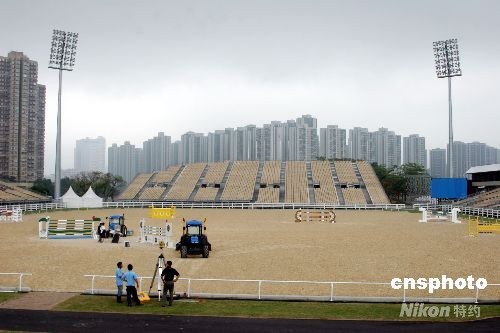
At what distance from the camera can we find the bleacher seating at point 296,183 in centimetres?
8325

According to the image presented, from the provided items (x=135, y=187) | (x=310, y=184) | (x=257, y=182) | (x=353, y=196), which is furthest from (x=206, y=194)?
(x=353, y=196)

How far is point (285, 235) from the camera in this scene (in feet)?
117

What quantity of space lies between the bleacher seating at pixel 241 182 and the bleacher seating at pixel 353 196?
1640 centimetres

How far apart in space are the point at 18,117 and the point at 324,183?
348 feet

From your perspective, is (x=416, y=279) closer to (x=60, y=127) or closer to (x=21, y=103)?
(x=60, y=127)

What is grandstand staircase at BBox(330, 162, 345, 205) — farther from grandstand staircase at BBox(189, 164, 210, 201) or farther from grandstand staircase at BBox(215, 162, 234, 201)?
grandstand staircase at BBox(189, 164, 210, 201)

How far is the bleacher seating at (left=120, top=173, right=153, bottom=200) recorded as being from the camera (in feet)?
294

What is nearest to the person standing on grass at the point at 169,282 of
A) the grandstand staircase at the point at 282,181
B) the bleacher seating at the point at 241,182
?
the grandstand staircase at the point at 282,181

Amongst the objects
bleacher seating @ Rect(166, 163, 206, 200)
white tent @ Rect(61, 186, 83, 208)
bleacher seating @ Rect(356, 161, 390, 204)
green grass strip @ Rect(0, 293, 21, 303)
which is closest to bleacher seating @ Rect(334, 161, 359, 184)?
bleacher seating @ Rect(356, 161, 390, 204)

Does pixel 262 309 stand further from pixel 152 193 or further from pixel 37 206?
pixel 152 193

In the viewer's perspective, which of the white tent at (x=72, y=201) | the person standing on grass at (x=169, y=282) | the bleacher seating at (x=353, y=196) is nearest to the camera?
the person standing on grass at (x=169, y=282)

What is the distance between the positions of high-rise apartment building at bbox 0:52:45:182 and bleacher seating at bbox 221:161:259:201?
82.7 meters

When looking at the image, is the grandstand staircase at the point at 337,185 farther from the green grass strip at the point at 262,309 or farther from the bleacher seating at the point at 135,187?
the green grass strip at the point at 262,309

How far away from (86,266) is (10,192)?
61111 millimetres
